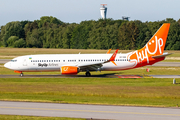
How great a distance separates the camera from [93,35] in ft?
431

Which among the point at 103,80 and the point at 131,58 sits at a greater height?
the point at 131,58

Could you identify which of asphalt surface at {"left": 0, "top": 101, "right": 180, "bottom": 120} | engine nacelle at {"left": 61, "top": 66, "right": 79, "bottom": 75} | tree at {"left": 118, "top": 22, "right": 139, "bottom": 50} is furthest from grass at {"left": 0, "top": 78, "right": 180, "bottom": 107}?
tree at {"left": 118, "top": 22, "right": 139, "bottom": 50}

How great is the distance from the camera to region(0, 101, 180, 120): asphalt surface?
56.4 feet

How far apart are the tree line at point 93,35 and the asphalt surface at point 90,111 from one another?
9934 centimetres

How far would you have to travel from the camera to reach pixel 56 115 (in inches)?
693

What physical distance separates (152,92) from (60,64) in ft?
58.0

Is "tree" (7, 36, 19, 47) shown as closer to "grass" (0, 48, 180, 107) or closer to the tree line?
the tree line

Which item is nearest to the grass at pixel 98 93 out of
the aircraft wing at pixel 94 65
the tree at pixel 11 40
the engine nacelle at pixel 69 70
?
the aircraft wing at pixel 94 65

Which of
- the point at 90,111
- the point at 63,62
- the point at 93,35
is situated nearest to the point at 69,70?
the point at 63,62

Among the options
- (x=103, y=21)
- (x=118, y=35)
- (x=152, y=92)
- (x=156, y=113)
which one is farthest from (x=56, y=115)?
(x=103, y=21)

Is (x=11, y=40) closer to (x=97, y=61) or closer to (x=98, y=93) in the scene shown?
(x=97, y=61)

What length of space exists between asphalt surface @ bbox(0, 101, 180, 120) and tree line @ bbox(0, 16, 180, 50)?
99.3 metres

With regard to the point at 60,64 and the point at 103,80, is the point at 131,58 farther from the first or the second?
the point at 60,64

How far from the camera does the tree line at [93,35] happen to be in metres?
118
